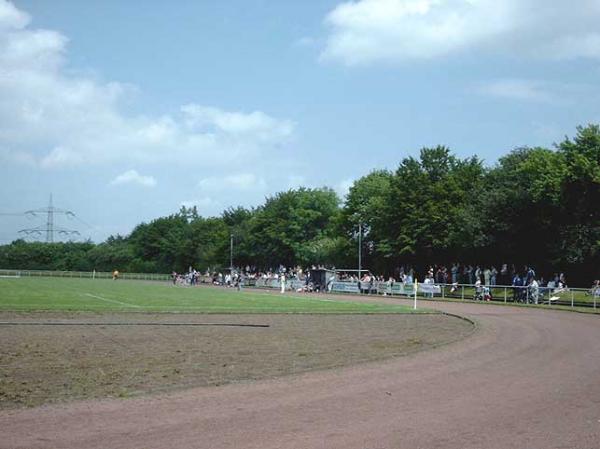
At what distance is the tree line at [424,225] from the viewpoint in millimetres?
53375

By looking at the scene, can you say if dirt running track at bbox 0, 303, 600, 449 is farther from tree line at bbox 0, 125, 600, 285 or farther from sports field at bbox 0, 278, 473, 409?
tree line at bbox 0, 125, 600, 285

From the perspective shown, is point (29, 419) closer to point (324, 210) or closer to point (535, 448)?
point (535, 448)

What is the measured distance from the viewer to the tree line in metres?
53.4

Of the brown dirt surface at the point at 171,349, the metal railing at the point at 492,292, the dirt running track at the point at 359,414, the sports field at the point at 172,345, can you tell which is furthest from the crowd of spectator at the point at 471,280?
the dirt running track at the point at 359,414

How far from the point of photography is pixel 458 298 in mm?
50312

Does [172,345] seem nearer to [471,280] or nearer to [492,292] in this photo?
[492,292]

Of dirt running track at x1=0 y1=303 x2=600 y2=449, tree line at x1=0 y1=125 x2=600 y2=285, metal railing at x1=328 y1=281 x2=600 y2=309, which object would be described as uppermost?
tree line at x1=0 y1=125 x2=600 y2=285

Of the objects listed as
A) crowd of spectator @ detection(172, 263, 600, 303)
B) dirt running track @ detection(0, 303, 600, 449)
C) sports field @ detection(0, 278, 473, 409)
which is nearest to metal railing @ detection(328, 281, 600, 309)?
crowd of spectator @ detection(172, 263, 600, 303)

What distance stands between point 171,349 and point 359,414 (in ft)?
26.0

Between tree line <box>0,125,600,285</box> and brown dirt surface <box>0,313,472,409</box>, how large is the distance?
95.4ft

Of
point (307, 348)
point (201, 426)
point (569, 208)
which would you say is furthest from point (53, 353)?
point (569, 208)

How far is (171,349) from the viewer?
17.2 meters

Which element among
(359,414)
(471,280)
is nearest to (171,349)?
(359,414)

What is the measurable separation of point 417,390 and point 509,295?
116ft
